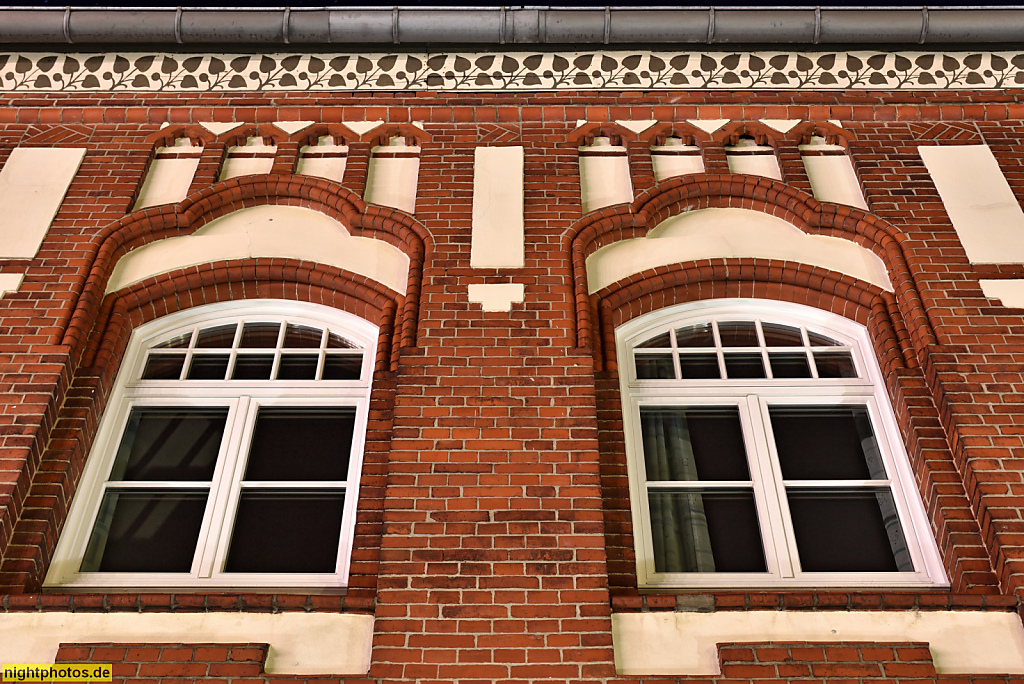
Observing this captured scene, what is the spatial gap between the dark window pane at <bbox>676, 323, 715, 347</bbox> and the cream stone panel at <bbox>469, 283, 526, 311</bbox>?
3.63ft

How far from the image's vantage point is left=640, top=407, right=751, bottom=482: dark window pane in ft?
17.4

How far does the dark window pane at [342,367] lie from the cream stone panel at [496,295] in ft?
2.78

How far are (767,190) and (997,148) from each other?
1884 millimetres

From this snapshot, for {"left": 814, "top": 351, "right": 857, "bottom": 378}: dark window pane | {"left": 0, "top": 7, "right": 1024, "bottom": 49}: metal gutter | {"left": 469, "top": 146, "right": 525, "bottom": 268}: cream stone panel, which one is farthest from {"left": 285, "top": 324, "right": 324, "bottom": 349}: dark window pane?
{"left": 814, "top": 351, "right": 857, "bottom": 378}: dark window pane

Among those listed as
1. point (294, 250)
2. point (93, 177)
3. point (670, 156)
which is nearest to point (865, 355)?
point (670, 156)

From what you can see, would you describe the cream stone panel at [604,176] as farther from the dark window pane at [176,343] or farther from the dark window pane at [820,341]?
the dark window pane at [176,343]

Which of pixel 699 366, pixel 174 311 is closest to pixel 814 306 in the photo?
pixel 699 366

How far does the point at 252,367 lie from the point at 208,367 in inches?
11.3

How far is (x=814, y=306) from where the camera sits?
6121mm

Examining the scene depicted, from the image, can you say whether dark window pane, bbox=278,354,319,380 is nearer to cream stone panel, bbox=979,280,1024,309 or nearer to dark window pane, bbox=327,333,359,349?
dark window pane, bbox=327,333,359,349

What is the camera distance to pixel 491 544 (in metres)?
4.64

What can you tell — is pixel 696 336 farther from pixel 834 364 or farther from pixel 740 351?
pixel 834 364

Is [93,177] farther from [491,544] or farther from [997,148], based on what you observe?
[997,148]

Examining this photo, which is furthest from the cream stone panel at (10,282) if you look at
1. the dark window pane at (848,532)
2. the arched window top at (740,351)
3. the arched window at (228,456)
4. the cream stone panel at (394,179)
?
the dark window pane at (848,532)
